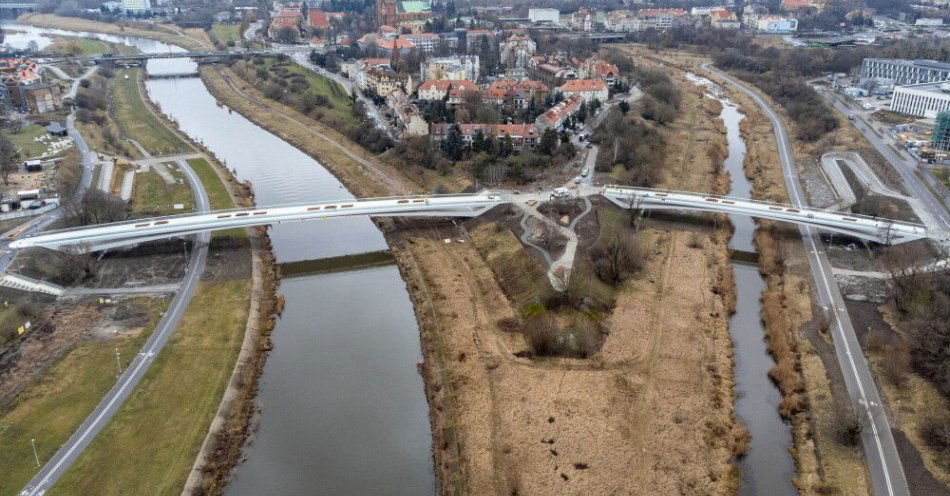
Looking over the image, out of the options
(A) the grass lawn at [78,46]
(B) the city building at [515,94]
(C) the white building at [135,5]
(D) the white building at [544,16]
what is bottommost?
(B) the city building at [515,94]

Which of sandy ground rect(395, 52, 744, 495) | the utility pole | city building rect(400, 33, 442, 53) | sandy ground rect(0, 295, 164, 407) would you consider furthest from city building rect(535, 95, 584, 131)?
city building rect(400, 33, 442, 53)

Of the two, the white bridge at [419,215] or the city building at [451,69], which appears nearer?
the white bridge at [419,215]

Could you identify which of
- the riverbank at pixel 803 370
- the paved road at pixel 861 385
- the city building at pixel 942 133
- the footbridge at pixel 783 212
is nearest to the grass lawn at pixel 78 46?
the footbridge at pixel 783 212

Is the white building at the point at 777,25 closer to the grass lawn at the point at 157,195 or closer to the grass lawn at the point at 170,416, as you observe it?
the grass lawn at the point at 157,195

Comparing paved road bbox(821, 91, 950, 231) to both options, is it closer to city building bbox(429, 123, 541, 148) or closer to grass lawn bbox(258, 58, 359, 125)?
city building bbox(429, 123, 541, 148)

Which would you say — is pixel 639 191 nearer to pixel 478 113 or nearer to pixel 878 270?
pixel 878 270

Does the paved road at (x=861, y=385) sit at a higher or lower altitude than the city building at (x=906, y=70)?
lower

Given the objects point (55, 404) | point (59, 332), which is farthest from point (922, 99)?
point (55, 404)
